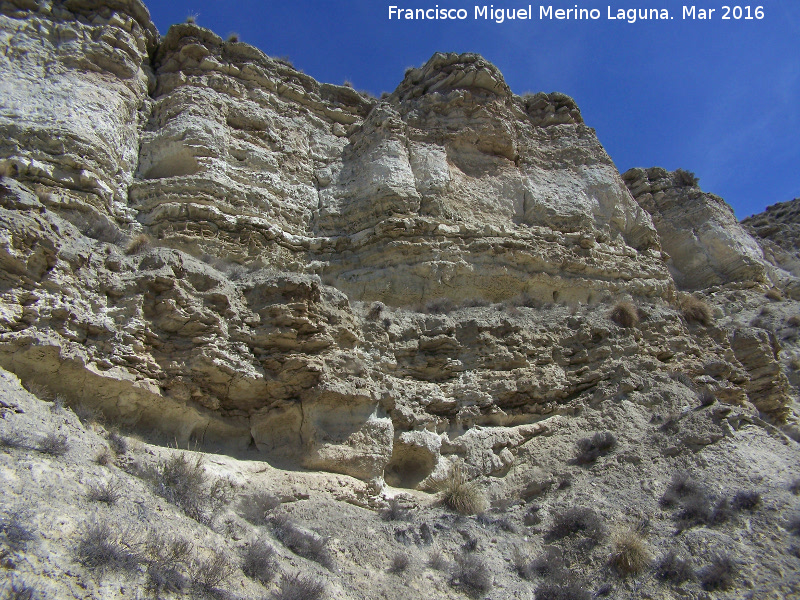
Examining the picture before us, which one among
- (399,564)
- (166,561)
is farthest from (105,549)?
(399,564)

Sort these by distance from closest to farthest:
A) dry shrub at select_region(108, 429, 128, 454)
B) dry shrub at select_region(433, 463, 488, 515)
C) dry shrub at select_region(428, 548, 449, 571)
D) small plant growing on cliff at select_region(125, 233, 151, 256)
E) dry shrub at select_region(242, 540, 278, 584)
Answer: dry shrub at select_region(242, 540, 278, 584) < dry shrub at select_region(108, 429, 128, 454) < dry shrub at select_region(428, 548, 449, 571) < dry shrub at select_region(433, 463, 488, 515) < small plant growing on cliff at select_region(125, 233, 151, 256)

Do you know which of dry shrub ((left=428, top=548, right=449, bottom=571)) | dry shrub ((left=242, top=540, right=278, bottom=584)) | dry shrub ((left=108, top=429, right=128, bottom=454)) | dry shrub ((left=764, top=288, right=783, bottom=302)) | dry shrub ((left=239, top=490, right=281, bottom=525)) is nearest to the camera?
dry shrub ((left=242, top=540, right=278, bottom=584))

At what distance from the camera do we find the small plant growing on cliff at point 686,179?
25.3 meters

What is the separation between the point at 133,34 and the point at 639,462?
14.8m

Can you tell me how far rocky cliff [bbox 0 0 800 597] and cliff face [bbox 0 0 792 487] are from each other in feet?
0.15

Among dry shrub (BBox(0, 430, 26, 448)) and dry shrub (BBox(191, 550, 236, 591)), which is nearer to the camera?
dry shrub (BBox(191, 550, 236, 591))

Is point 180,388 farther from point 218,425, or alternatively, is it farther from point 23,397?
point 23,397

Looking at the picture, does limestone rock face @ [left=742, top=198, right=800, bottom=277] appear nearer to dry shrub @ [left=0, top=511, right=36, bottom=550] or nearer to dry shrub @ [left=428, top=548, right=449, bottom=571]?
dry shrub @ [left=428, top=548, right=449, bottom=571]

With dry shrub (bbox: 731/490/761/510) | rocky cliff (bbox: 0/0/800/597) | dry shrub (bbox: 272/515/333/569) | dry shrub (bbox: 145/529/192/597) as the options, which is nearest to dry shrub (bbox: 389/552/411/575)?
dry shrub (bbox: 272/515/333/569)

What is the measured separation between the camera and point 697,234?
23.3 metres

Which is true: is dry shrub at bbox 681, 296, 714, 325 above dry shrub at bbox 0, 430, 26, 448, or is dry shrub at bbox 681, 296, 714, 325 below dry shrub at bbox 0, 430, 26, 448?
above

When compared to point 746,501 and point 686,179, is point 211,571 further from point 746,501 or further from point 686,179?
point 686,179

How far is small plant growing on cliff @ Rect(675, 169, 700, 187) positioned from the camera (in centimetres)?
2531

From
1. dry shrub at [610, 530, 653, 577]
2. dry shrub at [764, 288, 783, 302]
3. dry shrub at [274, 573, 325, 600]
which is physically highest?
dry shrub at [764, 288, 783, 302]
